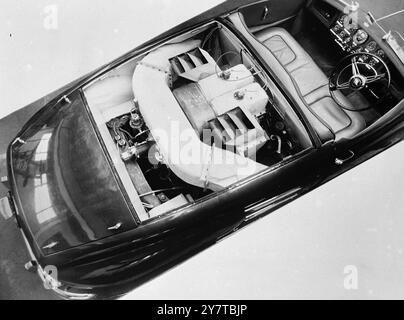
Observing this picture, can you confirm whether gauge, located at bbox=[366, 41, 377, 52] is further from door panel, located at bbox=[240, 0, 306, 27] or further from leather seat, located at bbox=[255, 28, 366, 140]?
door panel, located at bbox=[240, 0, 306, 27]

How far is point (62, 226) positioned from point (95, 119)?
74 cm

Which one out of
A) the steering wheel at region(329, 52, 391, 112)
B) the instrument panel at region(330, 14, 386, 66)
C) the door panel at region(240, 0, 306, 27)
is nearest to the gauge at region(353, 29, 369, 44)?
the instrument panel at region(330, 14, 386, 66)

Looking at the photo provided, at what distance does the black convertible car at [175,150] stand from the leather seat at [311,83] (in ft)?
0.05

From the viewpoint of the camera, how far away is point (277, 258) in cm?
291

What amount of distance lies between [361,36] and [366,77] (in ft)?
1.42

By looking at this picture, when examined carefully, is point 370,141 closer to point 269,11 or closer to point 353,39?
point 353,39

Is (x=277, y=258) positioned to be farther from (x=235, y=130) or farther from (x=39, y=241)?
(x=39, y=241)

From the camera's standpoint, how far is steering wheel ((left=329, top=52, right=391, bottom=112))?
113 inches

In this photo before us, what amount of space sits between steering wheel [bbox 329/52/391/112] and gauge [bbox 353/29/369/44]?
0.45ft

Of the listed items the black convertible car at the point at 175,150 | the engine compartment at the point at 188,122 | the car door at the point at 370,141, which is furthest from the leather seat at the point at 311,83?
the engine compartment at the point at 188,122

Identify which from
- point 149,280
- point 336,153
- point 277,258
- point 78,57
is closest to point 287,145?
point 336,153

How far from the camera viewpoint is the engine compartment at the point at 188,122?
252 cm

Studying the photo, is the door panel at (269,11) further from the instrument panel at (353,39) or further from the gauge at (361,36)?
the gauge at (361,36)

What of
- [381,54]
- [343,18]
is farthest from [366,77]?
[343,18]
